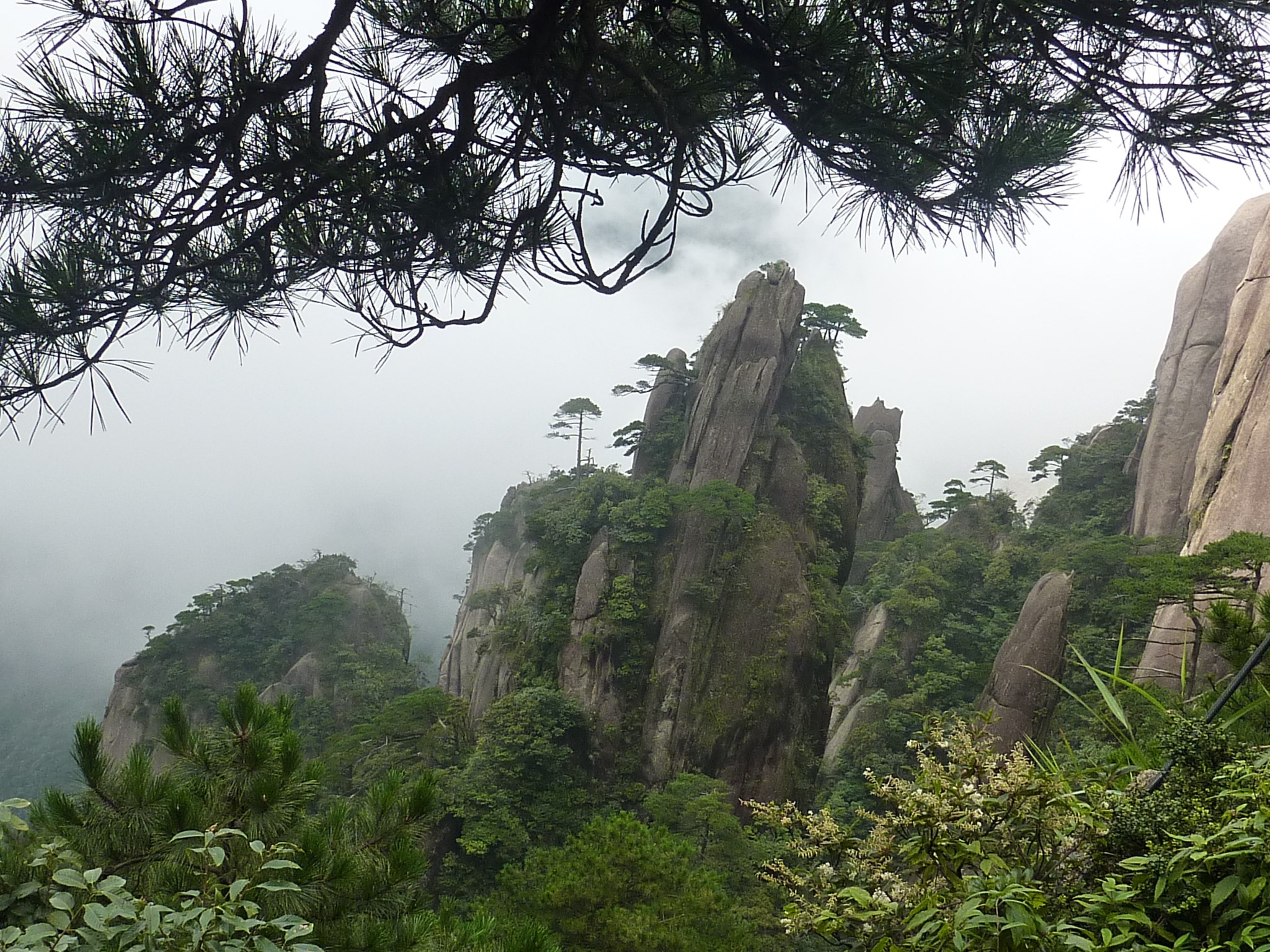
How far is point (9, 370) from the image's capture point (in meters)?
1.80

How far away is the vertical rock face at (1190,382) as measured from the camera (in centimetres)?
1294

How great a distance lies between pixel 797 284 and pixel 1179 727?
14.8m

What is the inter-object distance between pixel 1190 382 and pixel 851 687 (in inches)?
310

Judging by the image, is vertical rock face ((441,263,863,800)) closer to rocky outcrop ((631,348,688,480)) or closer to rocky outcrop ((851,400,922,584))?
rocky outcrop ((631,348,688,480))

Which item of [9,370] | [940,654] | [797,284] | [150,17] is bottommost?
[940,654]

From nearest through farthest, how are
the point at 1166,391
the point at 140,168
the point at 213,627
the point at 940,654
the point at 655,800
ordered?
the point at 140,168, the point at 655,800, the point at 940,654, the point at 1166,391, the point at 213,627

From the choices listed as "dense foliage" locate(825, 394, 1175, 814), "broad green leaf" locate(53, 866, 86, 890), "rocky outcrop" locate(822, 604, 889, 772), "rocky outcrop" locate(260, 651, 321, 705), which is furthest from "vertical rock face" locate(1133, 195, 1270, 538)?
"rocky outcrop" locate(260, 651, 321, 705)

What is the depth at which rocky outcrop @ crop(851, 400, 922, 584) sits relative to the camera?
2002 cm

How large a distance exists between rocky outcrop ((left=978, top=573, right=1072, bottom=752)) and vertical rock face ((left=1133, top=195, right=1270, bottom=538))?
4.55 metres

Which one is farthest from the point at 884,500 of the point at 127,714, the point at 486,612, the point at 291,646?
the point at 127,714

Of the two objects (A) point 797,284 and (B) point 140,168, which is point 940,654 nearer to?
(A) point 797,284

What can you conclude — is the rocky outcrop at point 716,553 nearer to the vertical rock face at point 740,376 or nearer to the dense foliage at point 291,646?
the vertical rock face at point 740,376

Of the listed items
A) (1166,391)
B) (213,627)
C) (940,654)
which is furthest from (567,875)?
(213,627)

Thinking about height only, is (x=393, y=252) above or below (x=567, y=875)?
above
